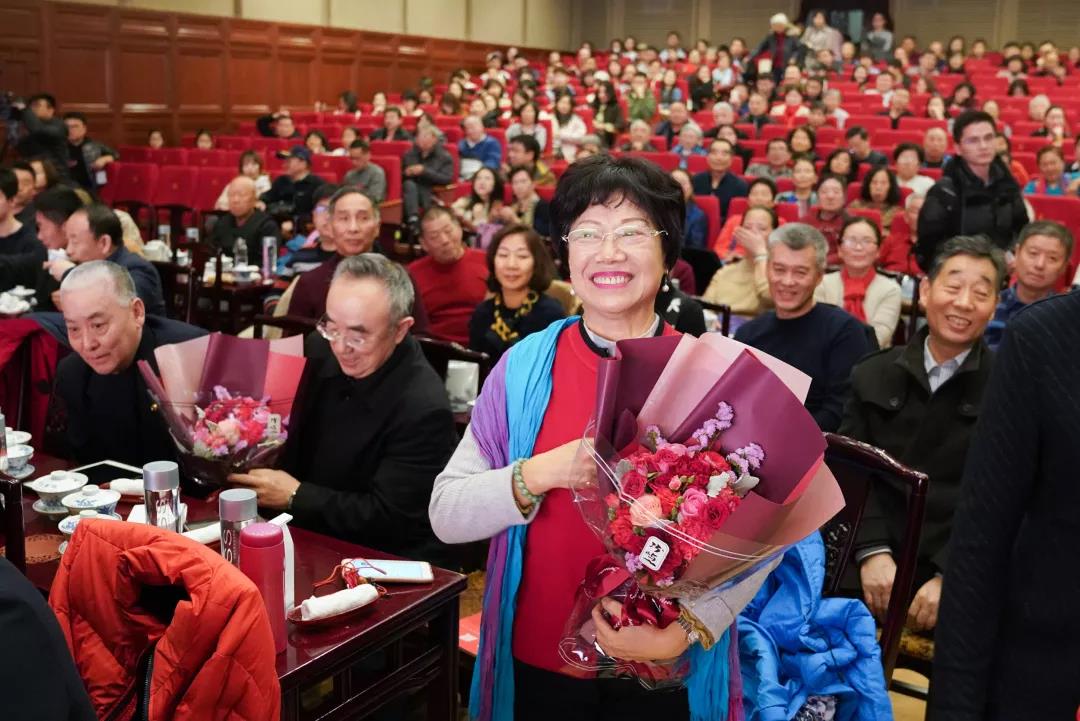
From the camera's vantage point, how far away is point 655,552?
3.70 feet

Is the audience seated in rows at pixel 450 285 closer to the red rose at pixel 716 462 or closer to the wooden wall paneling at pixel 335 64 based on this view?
the red rose at pixel 716 462

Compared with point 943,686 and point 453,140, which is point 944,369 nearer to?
point 943,686

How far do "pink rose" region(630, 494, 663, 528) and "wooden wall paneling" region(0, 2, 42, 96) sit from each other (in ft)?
36.8

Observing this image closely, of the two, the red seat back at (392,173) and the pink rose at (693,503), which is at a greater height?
the red seat back at (392,173)

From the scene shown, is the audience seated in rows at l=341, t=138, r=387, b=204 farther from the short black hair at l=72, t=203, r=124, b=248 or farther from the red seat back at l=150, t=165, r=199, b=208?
the short black hair at l=72, t=203, r=124, b=248

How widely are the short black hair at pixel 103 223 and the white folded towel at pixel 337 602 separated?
2.69 meters

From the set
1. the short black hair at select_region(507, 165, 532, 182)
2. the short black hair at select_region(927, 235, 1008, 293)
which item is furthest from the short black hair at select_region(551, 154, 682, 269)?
the short black hair at select_region(507, 165, 532, 182)

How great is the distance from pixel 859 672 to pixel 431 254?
3064mm

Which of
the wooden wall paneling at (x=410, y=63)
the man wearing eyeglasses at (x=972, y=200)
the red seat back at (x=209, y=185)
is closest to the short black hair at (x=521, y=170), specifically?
the man wearing eyeglasses at (x=972, y=200)

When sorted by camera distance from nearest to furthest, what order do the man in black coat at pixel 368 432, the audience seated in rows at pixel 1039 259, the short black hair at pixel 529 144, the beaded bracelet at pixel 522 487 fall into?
the beaded bracelet at pixel 522 487, the man in black coat at pixel 368 432, the audience seated in rows at pixel 1039 259, the short black hair at pixel 529 144

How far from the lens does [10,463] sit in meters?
2.18

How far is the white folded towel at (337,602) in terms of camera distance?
1.53 meters

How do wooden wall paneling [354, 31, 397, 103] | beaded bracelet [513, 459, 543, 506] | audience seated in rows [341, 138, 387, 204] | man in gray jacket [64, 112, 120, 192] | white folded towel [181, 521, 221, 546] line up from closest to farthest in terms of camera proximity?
beaded bracelet [513, 459, 543, 506] < white folded towel [181, 521, 221, 546] < audience seated in rows [341, 138, 387, 204] < man in gray jacket [64, 112, 120, 192] < wooden wall paneling [354, 31, 397, 103]

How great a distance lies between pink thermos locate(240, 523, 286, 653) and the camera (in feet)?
4.64
